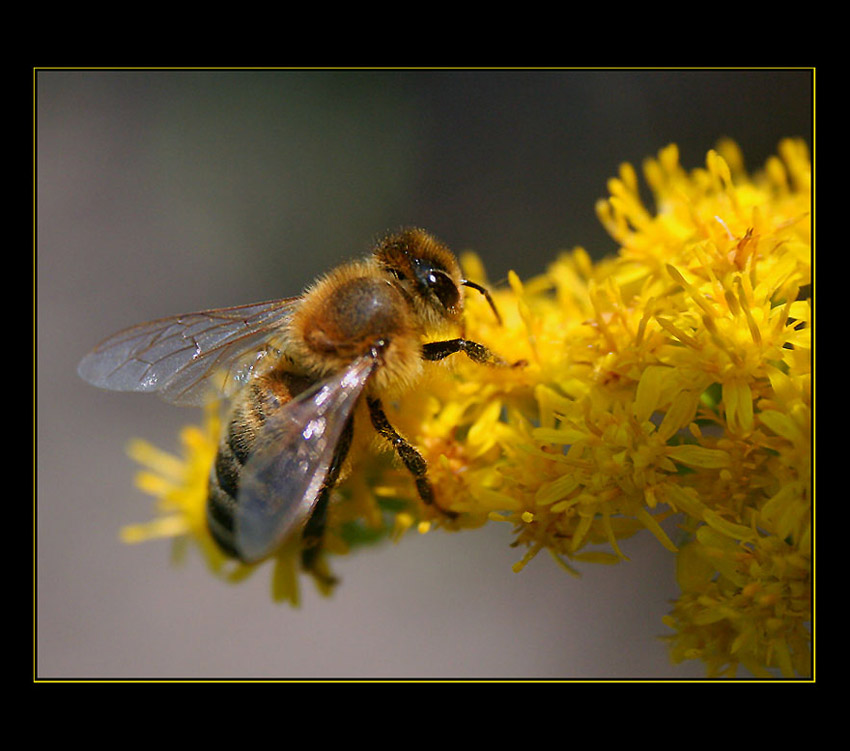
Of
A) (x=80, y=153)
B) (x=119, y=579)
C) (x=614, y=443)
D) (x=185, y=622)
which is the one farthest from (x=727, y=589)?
(x=80, y=153)

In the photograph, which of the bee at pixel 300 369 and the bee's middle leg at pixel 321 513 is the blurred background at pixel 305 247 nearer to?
the bee's middle leg at pixel 321 513

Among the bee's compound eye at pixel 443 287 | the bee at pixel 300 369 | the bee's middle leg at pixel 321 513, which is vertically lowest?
the bee's middle leg at pixel 321 513

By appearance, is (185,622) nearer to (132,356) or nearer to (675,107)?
(132,356)

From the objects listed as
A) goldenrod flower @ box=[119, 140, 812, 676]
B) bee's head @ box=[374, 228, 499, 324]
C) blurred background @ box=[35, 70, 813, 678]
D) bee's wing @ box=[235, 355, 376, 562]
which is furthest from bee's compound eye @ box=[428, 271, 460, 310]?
blurred background @ box=[35, 70, 813, 678]

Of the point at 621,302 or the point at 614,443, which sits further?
the point at 621,302

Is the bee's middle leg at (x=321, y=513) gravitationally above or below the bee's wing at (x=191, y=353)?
below

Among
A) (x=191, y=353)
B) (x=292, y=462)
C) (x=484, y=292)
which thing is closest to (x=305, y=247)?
(x=191, y=353)

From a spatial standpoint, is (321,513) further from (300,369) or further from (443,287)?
(443,287)

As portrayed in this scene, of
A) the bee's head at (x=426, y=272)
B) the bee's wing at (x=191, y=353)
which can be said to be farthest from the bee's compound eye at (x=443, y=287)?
the bee's wing at (x=191, y=353)
